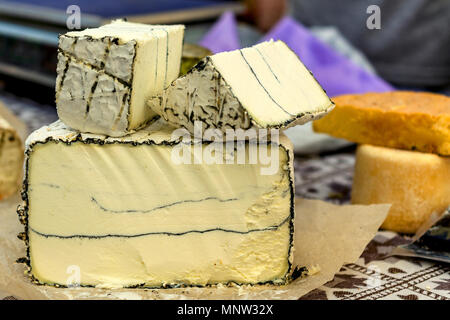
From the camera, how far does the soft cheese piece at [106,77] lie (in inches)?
39.6

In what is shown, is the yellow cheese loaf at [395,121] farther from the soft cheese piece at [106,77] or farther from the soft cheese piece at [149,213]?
the soft cheese piece at [106,77]

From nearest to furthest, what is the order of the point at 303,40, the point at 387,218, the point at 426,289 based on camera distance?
Answer: the point at 426,289 < the point at 387,218 < the point at 303,40

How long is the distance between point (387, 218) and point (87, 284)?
73 cm

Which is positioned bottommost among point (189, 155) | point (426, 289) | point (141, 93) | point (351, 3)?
point (426, 289)

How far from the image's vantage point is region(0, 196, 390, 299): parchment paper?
1.06 m

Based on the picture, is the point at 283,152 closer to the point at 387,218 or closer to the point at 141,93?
the point at 141,93

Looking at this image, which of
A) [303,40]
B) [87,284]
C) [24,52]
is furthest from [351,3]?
[87,284]

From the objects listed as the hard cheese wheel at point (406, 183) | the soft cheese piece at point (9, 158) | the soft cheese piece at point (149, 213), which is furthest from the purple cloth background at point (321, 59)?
the soft cheese piece at point (149, 213)

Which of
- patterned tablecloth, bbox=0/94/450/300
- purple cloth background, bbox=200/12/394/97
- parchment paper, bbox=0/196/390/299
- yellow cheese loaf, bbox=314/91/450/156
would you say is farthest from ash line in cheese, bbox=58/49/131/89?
purple cloth background, bbox=200/12/394/97

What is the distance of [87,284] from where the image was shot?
110 cm

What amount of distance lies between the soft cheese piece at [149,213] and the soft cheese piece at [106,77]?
3cm

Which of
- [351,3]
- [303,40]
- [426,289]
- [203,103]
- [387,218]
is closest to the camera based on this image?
[203,103]

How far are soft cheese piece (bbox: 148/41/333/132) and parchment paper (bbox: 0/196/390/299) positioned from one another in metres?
0.29

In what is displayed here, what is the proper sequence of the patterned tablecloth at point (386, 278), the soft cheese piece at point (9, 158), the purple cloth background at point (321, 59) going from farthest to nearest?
the purple cloth background at point (321, 59) → the soft cheese piece at point (9, 158) → the patterned tablecloth at point (386, 278)
